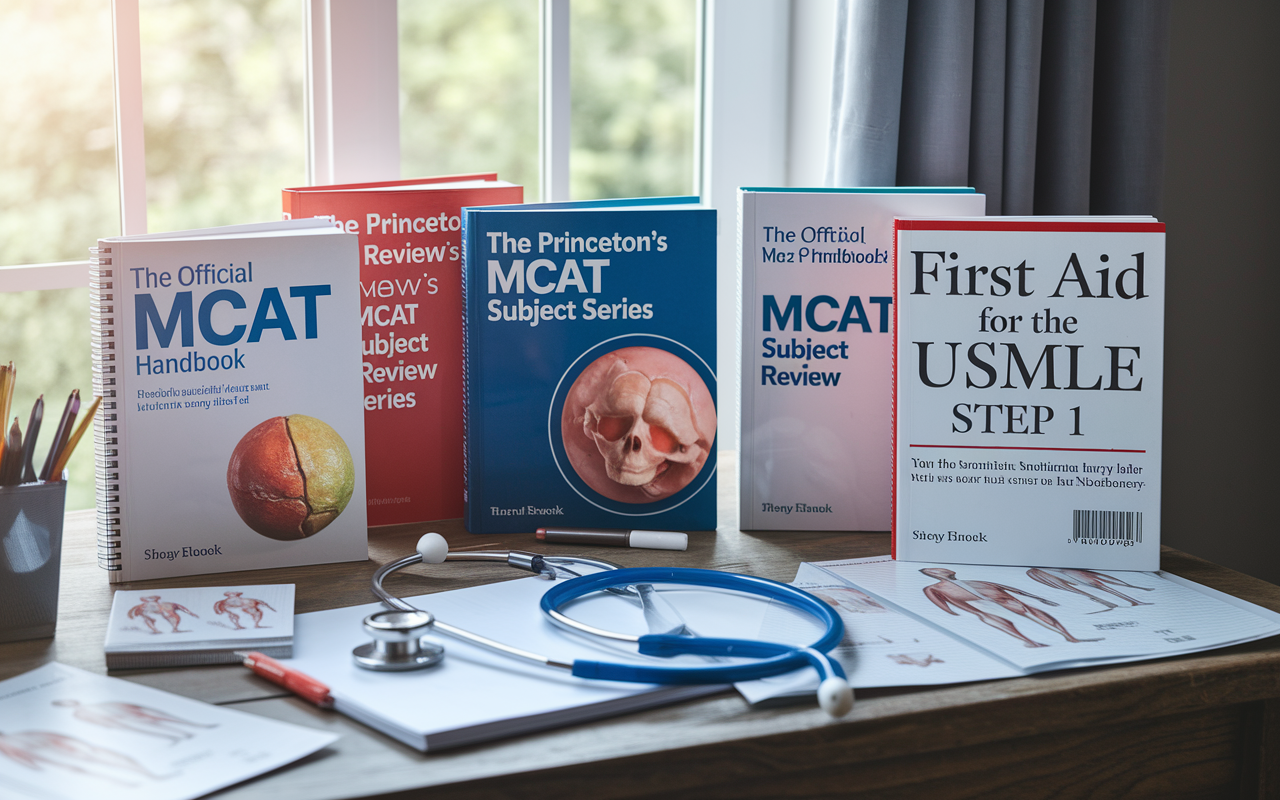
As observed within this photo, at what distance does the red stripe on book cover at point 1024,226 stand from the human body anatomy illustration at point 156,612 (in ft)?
2.11

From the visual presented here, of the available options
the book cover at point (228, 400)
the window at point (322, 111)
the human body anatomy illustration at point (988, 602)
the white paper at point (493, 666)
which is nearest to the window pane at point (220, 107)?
the window at point (322, 111)

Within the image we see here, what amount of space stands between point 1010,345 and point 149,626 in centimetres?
71

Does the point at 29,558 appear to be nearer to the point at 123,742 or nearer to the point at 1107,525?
the point at 123,742

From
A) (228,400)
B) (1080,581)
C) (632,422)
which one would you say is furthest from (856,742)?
(228,400)

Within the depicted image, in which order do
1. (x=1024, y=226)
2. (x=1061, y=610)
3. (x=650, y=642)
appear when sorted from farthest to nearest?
(x=1024, y=226)
(x=1061, y=610)
(x=650, y=642)

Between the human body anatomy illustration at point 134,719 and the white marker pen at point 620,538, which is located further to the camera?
the white marker pen at point 620,538

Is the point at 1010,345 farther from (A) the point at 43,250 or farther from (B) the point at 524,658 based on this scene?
(A) the point at 43,250

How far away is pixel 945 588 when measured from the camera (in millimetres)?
828

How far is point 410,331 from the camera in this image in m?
1.01

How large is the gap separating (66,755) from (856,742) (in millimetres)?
441

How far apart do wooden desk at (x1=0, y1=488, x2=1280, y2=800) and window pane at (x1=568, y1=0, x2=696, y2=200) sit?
706 millimetres

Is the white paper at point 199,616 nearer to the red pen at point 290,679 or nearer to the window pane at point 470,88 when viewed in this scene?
the red pen at point 290,679

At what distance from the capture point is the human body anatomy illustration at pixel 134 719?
585 mm

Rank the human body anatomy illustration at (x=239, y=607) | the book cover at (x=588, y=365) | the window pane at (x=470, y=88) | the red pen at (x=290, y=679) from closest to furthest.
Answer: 1. the red pen at (x=290, y=679)
2. the human body anatomy illustration at (x=239, y=607)
3. the book cover at (x=588, y=365)
4. the window pane at (x=470, y=88)
